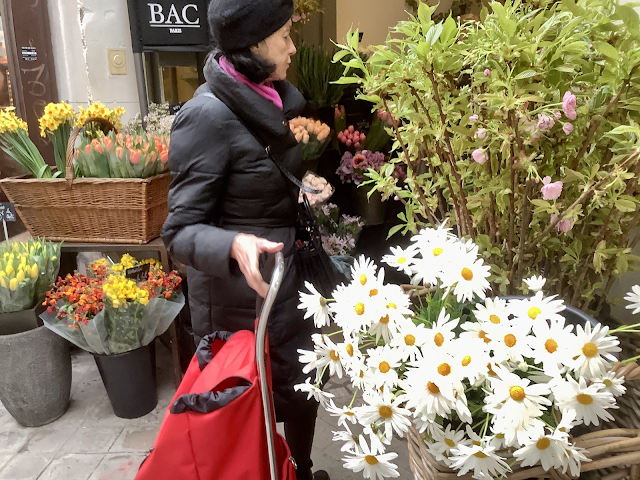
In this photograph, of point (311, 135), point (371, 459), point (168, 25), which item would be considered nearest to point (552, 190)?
point (371, 459)

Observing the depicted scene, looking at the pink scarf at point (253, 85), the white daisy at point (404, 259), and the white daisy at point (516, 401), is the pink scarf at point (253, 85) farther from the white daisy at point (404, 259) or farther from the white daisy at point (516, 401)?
the white daisy at point (516, 401)

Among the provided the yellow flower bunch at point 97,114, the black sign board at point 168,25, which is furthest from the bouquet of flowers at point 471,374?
the black sign board at point 168,25

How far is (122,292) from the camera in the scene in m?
1.84

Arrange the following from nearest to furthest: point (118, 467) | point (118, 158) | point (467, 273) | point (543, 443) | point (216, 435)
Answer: point (543, 443), point (467, 273), point (216, 435), point (118, 467), point (118, 158)

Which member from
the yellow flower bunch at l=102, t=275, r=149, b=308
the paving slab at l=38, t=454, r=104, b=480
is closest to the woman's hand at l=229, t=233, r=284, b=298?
the yellow flower bunch at l=102, t=275, r=149, b=308

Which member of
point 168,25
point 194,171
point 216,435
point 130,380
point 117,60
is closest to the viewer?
point 216,435

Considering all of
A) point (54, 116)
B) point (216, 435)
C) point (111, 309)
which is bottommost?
point (111, 309)

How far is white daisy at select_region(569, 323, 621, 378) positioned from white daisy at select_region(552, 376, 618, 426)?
0.5 inches

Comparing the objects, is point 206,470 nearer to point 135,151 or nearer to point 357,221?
point 135,151

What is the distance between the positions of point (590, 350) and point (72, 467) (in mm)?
1880

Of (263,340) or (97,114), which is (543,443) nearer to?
(263,340)

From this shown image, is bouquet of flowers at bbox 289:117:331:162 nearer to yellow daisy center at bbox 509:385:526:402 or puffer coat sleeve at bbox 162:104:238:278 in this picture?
puffer coat sleeve at bbox 162:104:238:278

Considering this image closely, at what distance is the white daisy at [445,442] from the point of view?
56cm

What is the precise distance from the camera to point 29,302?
6.15ft
